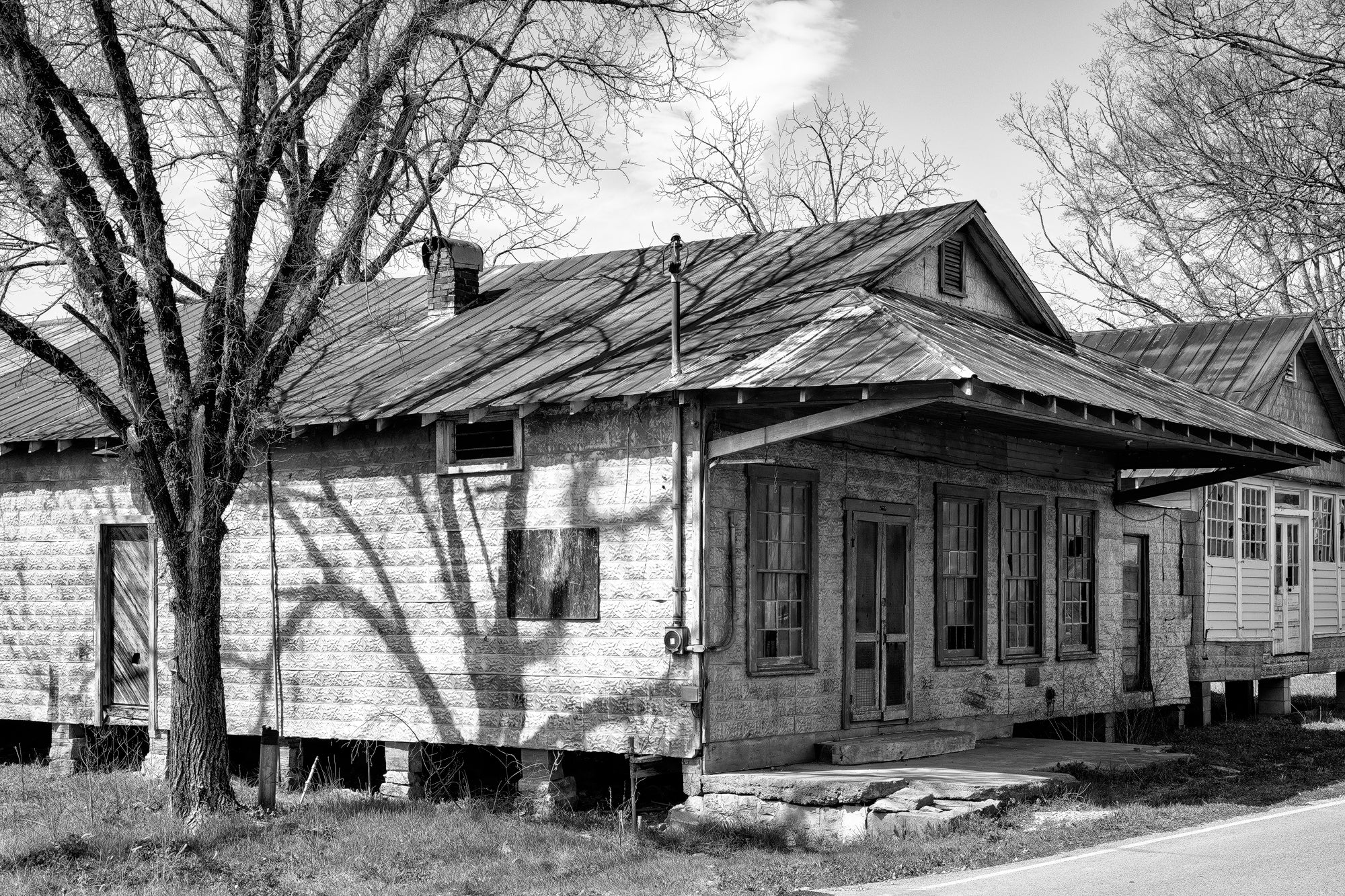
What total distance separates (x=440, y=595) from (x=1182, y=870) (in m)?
7.55

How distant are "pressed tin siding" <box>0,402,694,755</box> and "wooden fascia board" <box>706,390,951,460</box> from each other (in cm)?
74

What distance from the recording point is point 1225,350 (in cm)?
2475

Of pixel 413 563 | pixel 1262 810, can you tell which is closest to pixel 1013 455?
pixel 1262 810

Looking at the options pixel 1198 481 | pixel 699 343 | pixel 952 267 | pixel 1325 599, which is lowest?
pixel 1325 599

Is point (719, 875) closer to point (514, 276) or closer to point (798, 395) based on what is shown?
point (798, 395)

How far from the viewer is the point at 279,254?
13375 mm

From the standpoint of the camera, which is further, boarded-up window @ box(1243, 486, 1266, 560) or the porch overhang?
boarded-up window @ box(1243, 486, 1266, 560)

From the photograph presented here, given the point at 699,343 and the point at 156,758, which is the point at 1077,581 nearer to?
the point at 699,343

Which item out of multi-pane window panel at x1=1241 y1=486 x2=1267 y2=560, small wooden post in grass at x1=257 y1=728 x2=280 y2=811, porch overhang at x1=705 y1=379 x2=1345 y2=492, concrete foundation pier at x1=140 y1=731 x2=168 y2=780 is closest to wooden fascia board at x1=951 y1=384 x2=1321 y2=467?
porch overhang at x1=705 y1=379 x2=1345 y2=492

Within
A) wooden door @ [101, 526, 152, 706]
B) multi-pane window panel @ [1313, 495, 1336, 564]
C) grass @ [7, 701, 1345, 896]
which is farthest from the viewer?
multi-pane window panel @ [1313, 495, 1336, 564]

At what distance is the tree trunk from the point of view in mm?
12953

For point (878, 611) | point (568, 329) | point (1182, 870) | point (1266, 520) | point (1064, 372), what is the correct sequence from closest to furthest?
point (1182, 870), point (878, 611), point (1064, 372), point (568, 329), point (1266, 520)

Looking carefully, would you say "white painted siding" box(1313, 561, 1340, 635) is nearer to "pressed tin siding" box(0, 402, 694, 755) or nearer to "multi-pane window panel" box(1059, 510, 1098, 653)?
"multi-pane window panel" box(1059, 510, 1098, 653)

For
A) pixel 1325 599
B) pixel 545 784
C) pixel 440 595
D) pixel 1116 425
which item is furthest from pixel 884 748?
pixel 1325 599
